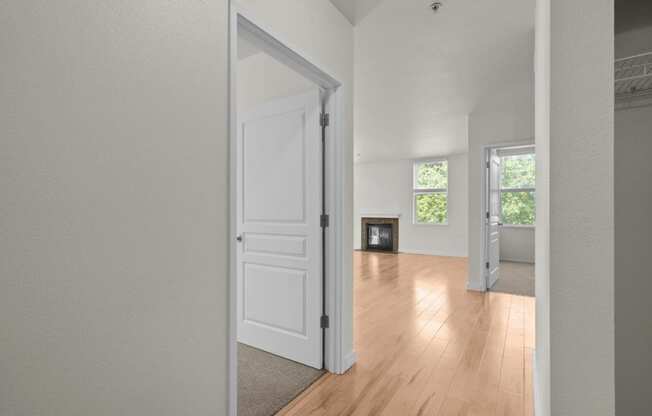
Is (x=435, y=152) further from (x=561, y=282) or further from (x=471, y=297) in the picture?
(x=561, y=282)

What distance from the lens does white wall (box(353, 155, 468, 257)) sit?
25.6ft

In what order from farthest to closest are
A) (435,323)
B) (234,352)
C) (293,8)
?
(435,323) < (293,8) < (234,352)

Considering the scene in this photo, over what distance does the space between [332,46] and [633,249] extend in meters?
2.03

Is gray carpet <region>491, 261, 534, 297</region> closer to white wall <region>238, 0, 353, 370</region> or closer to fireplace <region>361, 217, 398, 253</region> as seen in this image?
fireplace <region>361, 217, 398, 253</region>

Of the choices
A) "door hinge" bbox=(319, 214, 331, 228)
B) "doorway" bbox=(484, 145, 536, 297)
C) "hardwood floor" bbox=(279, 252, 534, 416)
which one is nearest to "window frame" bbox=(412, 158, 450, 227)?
"doorway" bbox=(484, 145, 536, 297)

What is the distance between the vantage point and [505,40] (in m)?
2.77

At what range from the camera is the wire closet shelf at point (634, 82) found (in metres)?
1.37

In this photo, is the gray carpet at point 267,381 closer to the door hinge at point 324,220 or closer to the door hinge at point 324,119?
the door hinge at point 324,220

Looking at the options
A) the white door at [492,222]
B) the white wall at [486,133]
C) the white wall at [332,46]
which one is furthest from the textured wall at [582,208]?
the white door at [492,222]

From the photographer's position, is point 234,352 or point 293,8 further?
point 293,8

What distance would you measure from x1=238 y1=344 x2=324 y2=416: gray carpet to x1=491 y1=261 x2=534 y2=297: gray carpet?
3.50 metres

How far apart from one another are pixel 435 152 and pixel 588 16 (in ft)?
23.0

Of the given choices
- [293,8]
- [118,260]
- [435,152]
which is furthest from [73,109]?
[435,152]

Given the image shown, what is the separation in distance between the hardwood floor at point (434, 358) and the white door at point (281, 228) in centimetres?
43
